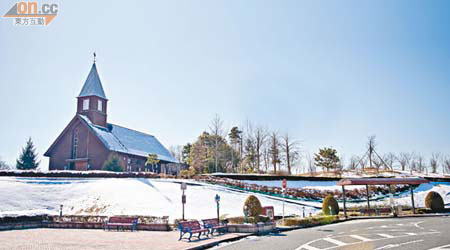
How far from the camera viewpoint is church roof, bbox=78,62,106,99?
157 ft

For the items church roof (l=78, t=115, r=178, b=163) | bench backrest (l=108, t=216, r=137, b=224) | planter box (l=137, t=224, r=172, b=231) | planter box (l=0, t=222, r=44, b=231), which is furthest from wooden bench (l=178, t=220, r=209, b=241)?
church roof (l=78, t=115, r=178, b=163)

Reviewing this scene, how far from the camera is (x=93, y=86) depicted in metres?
48.3

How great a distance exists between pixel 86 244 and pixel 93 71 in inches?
1617

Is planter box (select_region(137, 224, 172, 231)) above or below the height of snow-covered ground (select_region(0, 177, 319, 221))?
below

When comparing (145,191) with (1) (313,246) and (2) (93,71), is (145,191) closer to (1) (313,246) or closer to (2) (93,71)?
(1) (313,246)

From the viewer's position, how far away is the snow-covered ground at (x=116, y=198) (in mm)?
25688

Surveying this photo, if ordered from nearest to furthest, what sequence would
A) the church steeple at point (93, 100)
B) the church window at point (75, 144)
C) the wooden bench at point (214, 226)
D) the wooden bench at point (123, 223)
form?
the wooden bench at point (214, 226) → the wooden bench at point (123, 223) → the church window at point (75, 144) → the church steeple at point (93, 100)

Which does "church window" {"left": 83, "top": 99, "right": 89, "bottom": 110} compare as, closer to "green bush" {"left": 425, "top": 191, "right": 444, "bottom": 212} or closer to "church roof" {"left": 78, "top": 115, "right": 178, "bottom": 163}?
"church roof" {"left": 78, "top": 115, "right": 178, "bottom": 163}

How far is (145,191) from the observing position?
29812 millimetres

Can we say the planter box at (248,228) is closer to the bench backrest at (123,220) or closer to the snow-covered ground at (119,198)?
the bench backrest at (123,220)

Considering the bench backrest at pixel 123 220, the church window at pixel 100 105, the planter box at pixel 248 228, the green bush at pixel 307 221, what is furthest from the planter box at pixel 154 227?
the church window at pixel 100 105

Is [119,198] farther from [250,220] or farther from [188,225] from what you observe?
[188,225]

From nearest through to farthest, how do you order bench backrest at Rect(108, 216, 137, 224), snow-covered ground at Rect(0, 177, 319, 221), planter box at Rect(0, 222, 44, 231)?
bench backrest at Rect(108, 216, 137, 224), planter box at Rect(0, 222, 44, 231), snow-covered ground at Rect(0, 177, 319, 221)

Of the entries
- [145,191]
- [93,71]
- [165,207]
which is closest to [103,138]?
[93,71]
